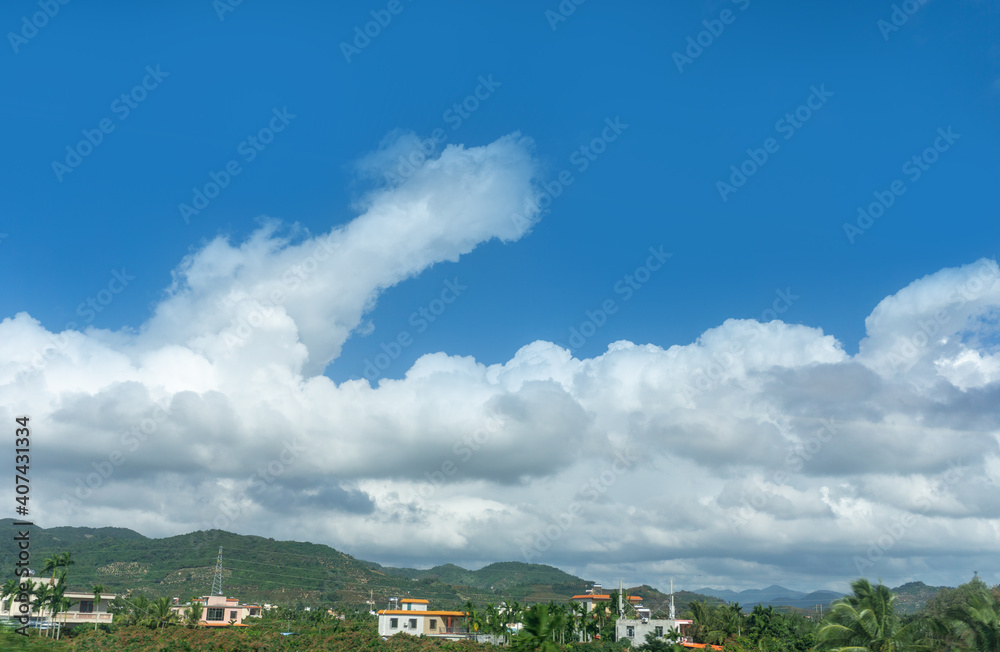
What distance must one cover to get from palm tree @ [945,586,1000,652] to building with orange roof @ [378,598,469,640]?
6296cm

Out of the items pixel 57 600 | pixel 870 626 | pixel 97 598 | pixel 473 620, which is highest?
pixel 870 626

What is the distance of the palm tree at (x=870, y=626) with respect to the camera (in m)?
32.2

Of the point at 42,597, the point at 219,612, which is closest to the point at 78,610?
the point at 42,597

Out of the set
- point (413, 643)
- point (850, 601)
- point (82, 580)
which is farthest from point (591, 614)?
point (82, 580)

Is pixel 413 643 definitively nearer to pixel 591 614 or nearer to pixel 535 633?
pixel 591 614

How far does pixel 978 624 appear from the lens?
104 feet

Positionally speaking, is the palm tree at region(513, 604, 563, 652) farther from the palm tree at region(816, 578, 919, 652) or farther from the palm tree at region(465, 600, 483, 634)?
the palm tree at region(465, 600, 483, 634)

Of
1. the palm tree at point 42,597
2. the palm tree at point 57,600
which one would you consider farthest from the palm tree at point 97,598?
the palm tree at point 42,597

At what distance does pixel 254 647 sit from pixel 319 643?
23.3ft

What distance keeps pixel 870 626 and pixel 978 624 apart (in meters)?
4.38

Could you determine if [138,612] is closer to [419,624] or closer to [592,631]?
[419,624]

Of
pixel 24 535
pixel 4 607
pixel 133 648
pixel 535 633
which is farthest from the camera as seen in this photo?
pixel 4 607

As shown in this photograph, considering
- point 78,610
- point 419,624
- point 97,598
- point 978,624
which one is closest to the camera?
point 978,624

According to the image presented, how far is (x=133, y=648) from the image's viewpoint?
66.1 metres
